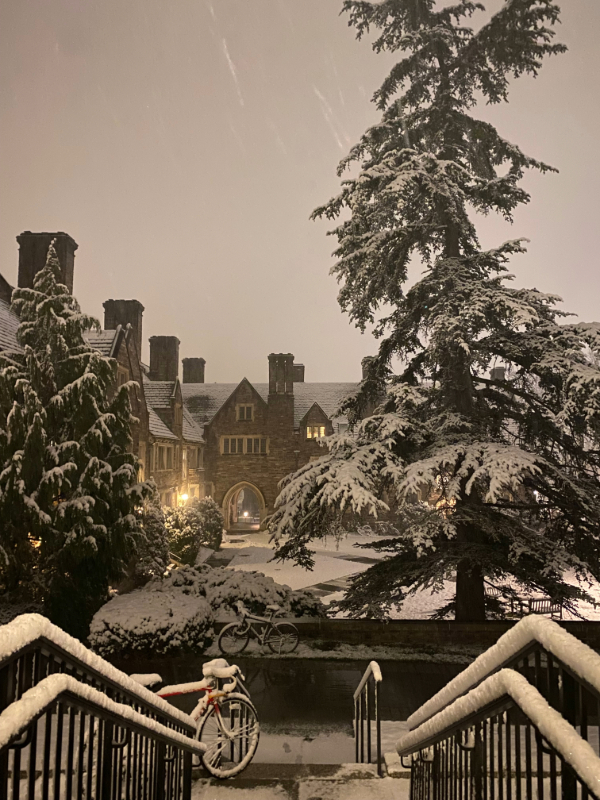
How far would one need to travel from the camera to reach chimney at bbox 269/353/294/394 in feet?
119

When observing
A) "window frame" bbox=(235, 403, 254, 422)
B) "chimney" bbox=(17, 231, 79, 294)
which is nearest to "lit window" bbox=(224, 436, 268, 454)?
"window frame" bbox=(235, 403, 254, 422)

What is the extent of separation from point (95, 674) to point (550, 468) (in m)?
7.87

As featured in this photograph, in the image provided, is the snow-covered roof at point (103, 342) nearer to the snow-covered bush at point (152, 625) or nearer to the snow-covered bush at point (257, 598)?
the snow-covered bush at point (257, 598)

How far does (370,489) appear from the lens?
834 centimetres

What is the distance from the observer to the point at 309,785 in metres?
4.68

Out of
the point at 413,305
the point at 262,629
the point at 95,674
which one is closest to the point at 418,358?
the point at 413,305

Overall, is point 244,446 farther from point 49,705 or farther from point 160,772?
point 49,705

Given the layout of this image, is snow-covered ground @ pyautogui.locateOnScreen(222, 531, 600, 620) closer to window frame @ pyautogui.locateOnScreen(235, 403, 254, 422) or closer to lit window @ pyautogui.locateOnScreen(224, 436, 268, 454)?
lit window @ pyautogui.locateOnScreen(224, 436, 268, 454)

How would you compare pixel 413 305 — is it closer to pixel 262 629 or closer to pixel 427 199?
pixel 427 199

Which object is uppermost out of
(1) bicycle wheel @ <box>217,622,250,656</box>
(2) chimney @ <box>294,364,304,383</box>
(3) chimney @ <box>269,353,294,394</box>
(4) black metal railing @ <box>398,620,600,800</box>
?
(2) chimney @ <box>294,364,304,383</box>

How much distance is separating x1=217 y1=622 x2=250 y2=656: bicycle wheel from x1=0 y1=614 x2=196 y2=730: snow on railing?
7686 mm

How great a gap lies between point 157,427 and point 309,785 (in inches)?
896

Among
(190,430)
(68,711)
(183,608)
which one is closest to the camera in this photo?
(68,711)

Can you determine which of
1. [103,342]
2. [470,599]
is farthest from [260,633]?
[103,342]
